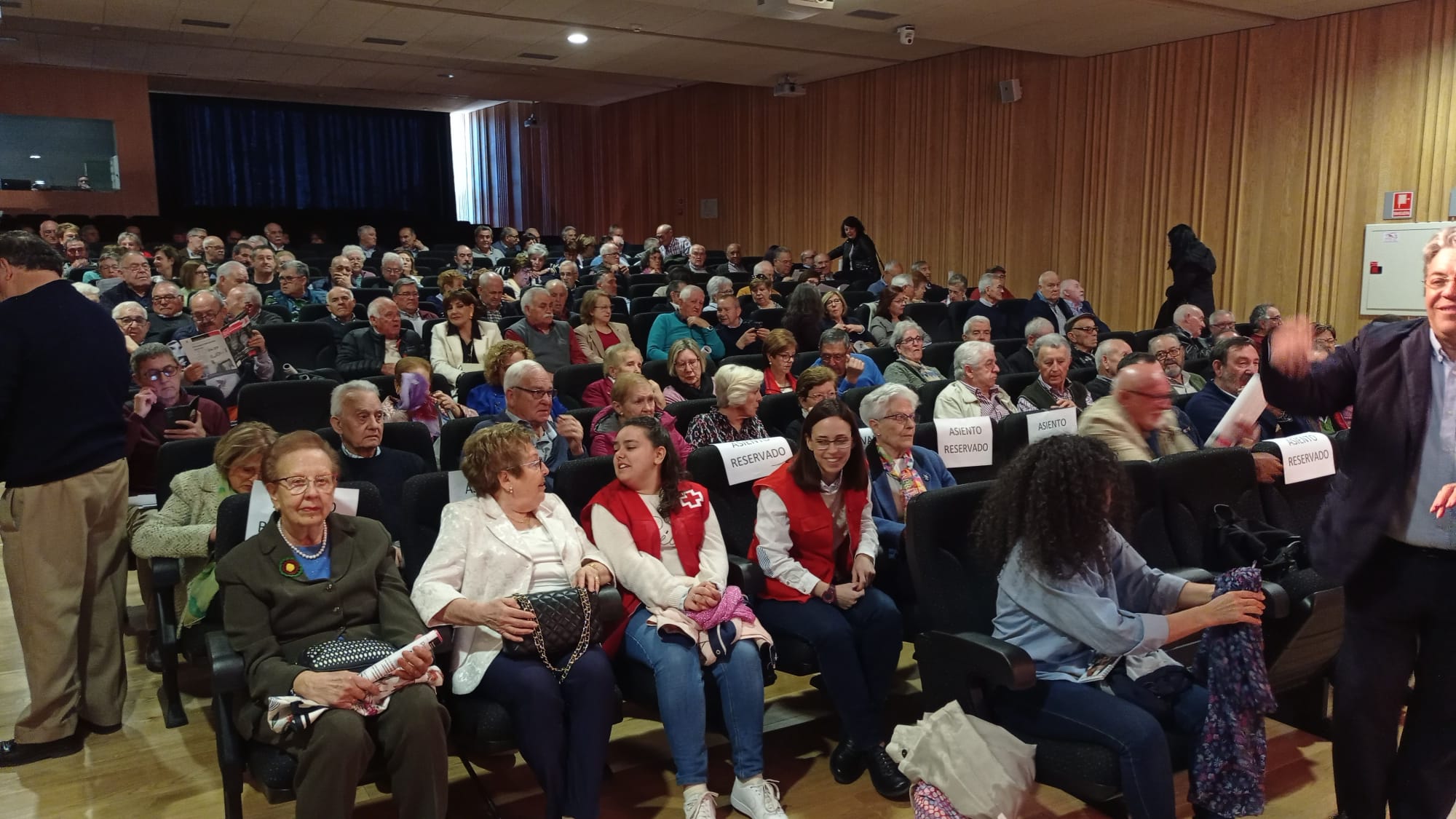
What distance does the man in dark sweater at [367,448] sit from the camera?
312 centimetres

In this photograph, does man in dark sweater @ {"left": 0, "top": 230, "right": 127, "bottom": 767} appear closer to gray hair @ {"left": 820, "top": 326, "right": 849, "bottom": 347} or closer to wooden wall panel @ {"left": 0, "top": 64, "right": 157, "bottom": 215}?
gray hair @ {"left": 820, "top": 326, "right": 849, "bottom": 347}

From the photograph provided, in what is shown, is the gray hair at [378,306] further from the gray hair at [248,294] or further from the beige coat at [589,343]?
the beige coat at [589,343]

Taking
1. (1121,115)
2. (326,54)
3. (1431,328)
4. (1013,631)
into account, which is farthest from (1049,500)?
(326,54)

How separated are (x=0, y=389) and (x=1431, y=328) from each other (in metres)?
3.33

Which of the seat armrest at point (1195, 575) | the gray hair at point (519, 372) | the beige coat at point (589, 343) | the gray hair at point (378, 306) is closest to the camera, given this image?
the seat armrest at point (1195, 575)

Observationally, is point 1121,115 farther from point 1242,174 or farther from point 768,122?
point 768,122

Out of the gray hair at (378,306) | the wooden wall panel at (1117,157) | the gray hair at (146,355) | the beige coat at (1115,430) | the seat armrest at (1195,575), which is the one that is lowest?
the seat armrest at (1195,575)

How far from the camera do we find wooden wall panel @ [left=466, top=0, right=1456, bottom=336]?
7371mm

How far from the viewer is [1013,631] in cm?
231

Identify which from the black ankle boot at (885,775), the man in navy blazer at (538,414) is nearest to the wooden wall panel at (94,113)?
the man in navy blazer at (538,414)

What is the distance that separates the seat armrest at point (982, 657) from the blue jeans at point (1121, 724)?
6 centimetres

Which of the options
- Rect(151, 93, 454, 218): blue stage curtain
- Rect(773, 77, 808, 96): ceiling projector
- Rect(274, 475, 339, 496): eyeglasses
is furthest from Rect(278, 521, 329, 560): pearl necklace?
Rect(151, 93, 454, 218): blue stage curtain

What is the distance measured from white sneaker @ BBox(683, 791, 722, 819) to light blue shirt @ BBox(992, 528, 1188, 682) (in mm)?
777

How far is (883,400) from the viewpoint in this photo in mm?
3271
